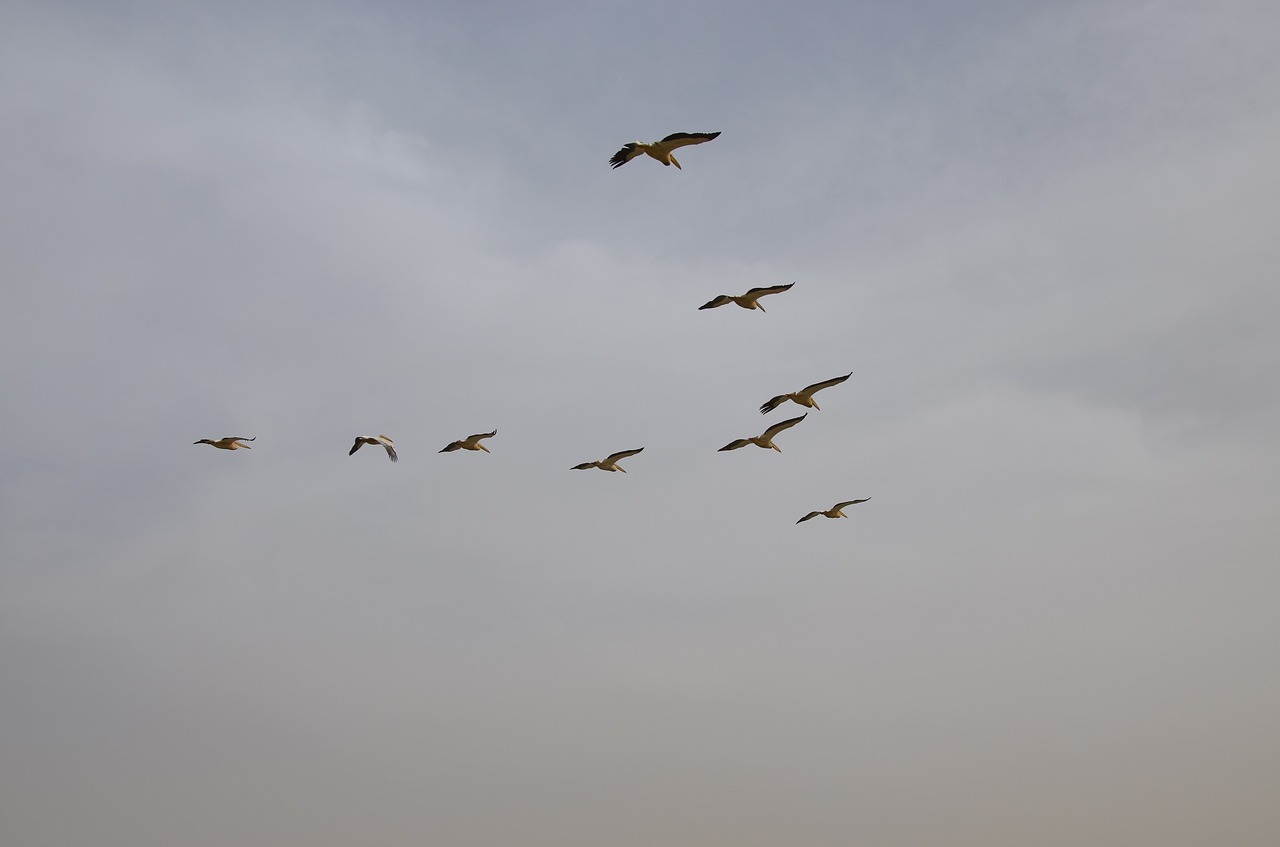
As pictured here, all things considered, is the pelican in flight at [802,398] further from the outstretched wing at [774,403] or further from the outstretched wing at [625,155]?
the outstretched wing at [625,155]

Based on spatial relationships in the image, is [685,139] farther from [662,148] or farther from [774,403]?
[774,403]

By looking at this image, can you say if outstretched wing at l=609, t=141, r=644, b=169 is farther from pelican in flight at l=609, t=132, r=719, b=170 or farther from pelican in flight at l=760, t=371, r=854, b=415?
pelican in flight at l=760, t=371, r=854, b=415

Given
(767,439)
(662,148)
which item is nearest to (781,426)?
(767,439)

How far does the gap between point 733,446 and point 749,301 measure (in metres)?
11.3

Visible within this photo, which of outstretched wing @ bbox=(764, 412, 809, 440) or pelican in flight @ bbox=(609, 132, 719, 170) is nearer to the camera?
pelican in flight @ bbox=(609, 132, 719, 170)

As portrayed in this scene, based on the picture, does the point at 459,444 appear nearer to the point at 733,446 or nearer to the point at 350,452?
the point at 350,452

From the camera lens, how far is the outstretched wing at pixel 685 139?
57812 mm

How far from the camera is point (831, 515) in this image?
280 feet

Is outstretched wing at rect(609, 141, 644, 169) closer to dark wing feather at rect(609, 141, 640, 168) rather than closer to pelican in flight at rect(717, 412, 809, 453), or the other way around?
dark wing feather at rect(609, 141, 640, 168)

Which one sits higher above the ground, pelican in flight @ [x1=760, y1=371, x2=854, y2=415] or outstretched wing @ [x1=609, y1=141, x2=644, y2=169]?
outstretched wing @ [x1=609, y1=141, x2=644, y2=169]

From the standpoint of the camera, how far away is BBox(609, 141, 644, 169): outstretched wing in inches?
2350

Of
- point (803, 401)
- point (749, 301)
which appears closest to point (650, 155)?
point (749, 301)

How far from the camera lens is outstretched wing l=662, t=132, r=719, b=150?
57.8 meters

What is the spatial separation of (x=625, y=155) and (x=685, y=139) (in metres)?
3.56
